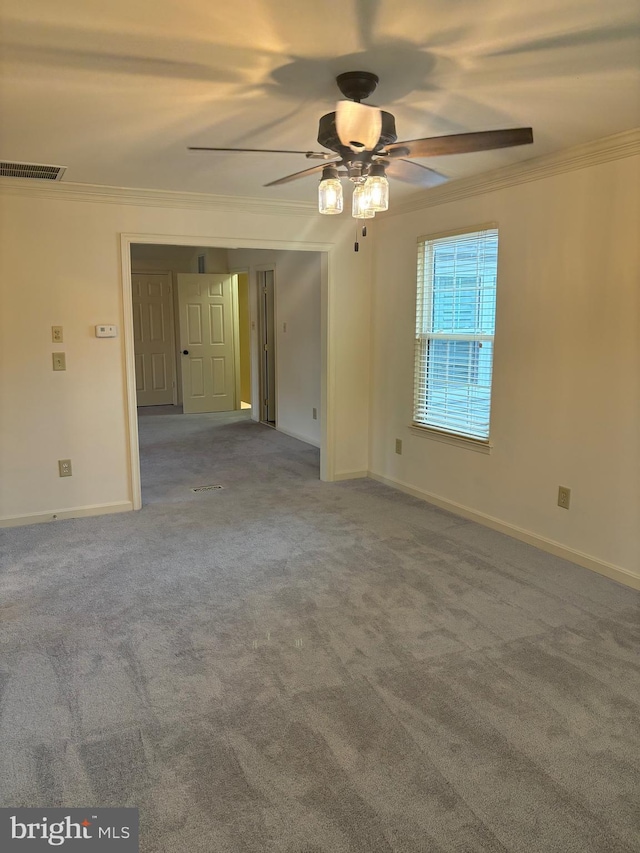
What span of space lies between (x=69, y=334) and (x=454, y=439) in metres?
2.86

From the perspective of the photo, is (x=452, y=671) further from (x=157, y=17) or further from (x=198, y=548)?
(x=157, y=17)

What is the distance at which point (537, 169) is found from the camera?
3555 millimetres

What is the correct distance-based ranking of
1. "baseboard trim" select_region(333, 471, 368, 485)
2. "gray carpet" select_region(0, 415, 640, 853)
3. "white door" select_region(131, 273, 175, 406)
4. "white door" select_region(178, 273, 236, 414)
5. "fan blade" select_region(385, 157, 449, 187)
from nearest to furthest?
1. "gray carpet" select_region(0, 415, 640, 853)
2. "fan blade" select_region(385, 157, 449, 187)
3. "baseboard trim" select_region(333, 471, 368, 485)
4. "white door" select_region(178, 273, 236, 414)
5. "white door" select_region(131, 273, 175, 406)

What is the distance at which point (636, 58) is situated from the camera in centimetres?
212

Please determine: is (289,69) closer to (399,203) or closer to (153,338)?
(399,203)

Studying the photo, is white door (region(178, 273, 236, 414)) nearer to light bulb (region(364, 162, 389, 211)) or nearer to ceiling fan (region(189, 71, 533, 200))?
ceiling fan (region(189, 71, 533, 200))

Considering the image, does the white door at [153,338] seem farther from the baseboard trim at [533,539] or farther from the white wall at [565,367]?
the white wall at [565,367]

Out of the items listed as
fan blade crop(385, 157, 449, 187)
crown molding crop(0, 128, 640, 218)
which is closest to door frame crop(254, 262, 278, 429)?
crown molding crop(0, 128, 640, 218)

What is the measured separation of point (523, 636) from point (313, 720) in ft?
3.61

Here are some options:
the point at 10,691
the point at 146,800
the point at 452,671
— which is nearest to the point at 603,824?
the point at 452,671

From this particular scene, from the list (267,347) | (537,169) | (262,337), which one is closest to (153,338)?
(262,337)

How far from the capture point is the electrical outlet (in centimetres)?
437

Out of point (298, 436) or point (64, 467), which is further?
point (298, 436)

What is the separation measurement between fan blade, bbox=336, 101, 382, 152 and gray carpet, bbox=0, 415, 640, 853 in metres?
2.04
